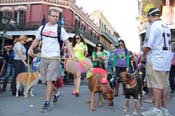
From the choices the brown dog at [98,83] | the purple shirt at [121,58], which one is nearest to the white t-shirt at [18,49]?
the purple shirt at [121,58]

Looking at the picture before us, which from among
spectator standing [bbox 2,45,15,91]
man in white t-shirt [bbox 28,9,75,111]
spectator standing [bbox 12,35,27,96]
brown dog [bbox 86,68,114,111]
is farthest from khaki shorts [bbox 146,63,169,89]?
spectator standing [bbox 2,45,15,91]

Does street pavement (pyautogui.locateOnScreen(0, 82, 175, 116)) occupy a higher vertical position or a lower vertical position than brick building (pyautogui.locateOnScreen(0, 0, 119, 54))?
lower

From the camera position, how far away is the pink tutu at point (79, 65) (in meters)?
8.83

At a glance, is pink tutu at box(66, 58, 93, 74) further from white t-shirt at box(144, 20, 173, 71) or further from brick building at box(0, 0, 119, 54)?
brick building at box(0, 0, 119, 54)

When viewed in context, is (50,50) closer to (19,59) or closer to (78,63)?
(78,63)

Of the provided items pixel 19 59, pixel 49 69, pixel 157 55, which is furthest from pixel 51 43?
pixel 19 59

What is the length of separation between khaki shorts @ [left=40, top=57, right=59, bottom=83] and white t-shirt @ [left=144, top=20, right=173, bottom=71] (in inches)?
78.3

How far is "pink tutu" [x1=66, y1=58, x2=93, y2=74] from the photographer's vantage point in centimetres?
883

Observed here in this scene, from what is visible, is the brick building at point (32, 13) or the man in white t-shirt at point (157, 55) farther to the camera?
the brick building at point (32, 13)

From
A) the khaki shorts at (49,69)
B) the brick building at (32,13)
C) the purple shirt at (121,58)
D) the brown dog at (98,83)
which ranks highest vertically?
the brick building at (32,13)

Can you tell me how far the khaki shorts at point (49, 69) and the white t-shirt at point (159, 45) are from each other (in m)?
1.99

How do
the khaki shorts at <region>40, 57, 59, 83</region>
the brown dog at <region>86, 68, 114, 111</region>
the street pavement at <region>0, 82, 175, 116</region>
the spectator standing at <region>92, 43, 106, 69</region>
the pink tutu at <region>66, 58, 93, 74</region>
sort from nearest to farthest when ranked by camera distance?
1. the street pavement at <region>0, 82, 175, 116</region>
2. the khaki shorts at <region>40, 57, 59, 83</region>
3. the brown dog at <region>86, 68, 114, 111</region>
4. the pink tutu at <region>66, 58, 93, 74</region>
5. the spectator standing at <region>92, 43, 106, 69</region>

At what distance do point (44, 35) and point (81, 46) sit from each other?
321 cm

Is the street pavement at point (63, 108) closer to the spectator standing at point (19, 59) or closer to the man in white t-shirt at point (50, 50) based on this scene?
the man in white t-shirt at point (50, 50)
